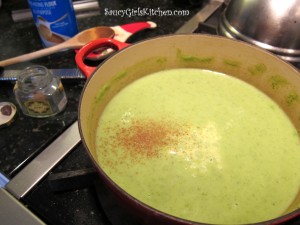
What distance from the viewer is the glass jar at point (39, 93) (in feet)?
2.43

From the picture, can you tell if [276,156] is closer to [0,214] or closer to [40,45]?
[0,214]

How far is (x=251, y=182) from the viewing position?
24.3 inches

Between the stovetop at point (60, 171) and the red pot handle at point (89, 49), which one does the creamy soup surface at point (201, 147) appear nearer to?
the stovetop at point (60, 171)

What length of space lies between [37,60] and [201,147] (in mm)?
645

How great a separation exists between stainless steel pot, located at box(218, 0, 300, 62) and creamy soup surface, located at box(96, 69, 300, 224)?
136 mm

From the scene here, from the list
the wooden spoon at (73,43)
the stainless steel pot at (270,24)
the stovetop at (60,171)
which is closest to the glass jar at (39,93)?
the stovetop at (60,171)

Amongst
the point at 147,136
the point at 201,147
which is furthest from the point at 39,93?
the point at 201,147

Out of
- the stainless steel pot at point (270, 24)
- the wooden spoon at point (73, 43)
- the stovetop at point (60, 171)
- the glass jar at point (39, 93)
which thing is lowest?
the stovetop at point (60, 171)

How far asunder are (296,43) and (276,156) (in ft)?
1.12

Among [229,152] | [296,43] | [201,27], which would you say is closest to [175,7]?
[201,27]

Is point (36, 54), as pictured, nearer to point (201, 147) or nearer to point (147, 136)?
point (147, 136)

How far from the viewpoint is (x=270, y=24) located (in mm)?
779

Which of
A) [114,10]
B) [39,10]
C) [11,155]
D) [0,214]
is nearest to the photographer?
[0,214]

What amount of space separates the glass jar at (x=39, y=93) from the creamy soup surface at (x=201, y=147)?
0.14 metres
